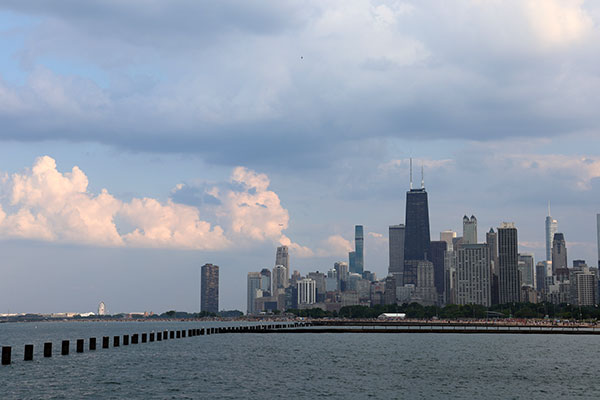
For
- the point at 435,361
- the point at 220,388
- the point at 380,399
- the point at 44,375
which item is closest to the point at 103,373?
the point at 44,375

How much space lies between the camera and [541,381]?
3214 inches

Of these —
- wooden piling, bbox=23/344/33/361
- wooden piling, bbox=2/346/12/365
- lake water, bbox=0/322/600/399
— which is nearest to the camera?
lake water, bbox=0/322/600/399

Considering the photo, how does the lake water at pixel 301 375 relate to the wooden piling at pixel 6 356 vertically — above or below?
below

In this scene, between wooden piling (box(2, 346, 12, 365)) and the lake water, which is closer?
the lake water

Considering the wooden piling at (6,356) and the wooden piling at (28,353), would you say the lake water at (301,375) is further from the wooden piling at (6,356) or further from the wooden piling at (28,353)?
the wooden piling at (6,356)

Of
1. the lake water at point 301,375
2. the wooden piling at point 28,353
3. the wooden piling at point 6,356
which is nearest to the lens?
the lake water at point 301,375

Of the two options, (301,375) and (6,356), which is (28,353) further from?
(301,375)

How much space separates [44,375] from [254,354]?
44209 mm

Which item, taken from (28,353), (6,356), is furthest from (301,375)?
(28,353)

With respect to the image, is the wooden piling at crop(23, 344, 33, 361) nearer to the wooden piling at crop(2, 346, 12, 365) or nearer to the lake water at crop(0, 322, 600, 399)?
the lake water at crop(0, 322, 600, 399)

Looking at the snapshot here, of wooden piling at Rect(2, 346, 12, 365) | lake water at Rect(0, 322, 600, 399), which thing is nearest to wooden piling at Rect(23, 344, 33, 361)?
lake water at Rect(0, 322, 600, 399)

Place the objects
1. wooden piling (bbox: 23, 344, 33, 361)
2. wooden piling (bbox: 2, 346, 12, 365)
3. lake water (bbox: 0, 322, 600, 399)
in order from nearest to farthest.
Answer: lake water (bbox: 0, 322, 600, 399) → wooden piling (bbox: 2, 346, 12, 365) → wooden piling (bbox: 23, 344, 33, 361)

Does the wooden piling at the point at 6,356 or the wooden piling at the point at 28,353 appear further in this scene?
the wooden piling at the point at 28,353

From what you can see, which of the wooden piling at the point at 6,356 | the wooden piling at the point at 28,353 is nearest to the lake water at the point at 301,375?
the wooden piling at the point at 28,353
